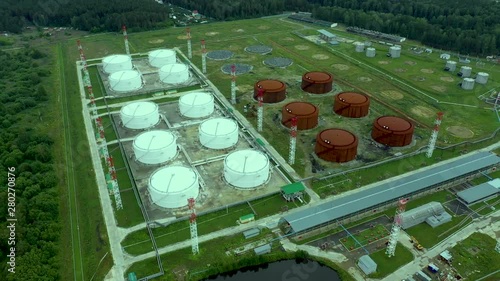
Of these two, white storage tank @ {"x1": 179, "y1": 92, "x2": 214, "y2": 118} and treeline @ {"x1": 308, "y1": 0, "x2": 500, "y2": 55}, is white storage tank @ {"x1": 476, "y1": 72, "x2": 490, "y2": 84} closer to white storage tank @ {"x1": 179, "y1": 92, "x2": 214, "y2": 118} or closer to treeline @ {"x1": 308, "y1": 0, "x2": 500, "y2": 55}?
treeline @ {"x1": 308, "y1": 0, "x2": 500, "y2": 55}

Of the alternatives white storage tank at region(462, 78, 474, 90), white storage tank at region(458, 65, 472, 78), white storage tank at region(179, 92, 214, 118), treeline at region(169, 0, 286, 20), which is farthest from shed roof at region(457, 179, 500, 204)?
treeline at region(169, 0, 286, 20)

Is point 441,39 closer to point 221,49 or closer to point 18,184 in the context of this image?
point 221,49

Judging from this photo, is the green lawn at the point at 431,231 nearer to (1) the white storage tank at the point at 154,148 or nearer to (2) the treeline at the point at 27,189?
(1) the white storage tank at the point at 154,148

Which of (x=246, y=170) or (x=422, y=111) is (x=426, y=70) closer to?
(x=422, y=111)

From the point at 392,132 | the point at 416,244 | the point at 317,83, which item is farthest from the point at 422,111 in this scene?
the point at 416,244

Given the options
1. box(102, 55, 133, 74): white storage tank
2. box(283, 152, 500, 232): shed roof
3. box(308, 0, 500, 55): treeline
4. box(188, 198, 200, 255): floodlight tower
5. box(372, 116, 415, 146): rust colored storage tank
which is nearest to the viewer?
box(188, 198, 200, 255): floodlight tower

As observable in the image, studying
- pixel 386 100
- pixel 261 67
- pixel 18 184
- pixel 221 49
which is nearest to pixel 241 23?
pixel 221 49
